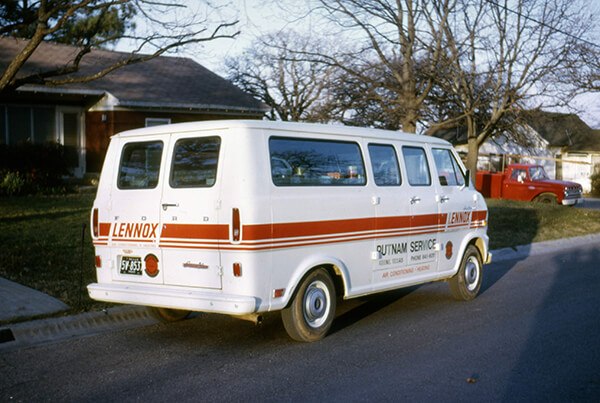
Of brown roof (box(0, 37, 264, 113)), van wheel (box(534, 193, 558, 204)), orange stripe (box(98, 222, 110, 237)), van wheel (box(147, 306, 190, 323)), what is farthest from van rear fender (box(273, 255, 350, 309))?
van wheel (box(534, 193, 558, 204))

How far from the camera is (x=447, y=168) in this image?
9445mm

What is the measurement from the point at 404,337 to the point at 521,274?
5.37 metres

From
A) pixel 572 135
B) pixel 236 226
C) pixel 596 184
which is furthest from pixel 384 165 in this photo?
pixel 572 135

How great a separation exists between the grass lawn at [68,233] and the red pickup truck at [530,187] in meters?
2.20

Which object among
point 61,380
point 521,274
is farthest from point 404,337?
point 521,274

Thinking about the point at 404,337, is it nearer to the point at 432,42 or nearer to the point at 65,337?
the point at 65,337

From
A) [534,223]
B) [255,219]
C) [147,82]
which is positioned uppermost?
[147,82]

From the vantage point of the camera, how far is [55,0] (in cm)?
1151

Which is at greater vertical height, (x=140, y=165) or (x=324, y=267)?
(x=140, y=165)

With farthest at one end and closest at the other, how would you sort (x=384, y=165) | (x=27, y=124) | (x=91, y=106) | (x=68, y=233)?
(x=91, y=106)
(x=27, y=124)
(x=68, y=233)
(x=384, y=165)

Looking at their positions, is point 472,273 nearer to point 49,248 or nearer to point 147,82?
point 49,248

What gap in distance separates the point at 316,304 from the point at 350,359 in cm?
84

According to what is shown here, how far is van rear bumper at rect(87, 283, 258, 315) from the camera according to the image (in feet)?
21.1

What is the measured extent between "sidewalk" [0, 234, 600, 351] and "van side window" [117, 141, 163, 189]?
1.65m
